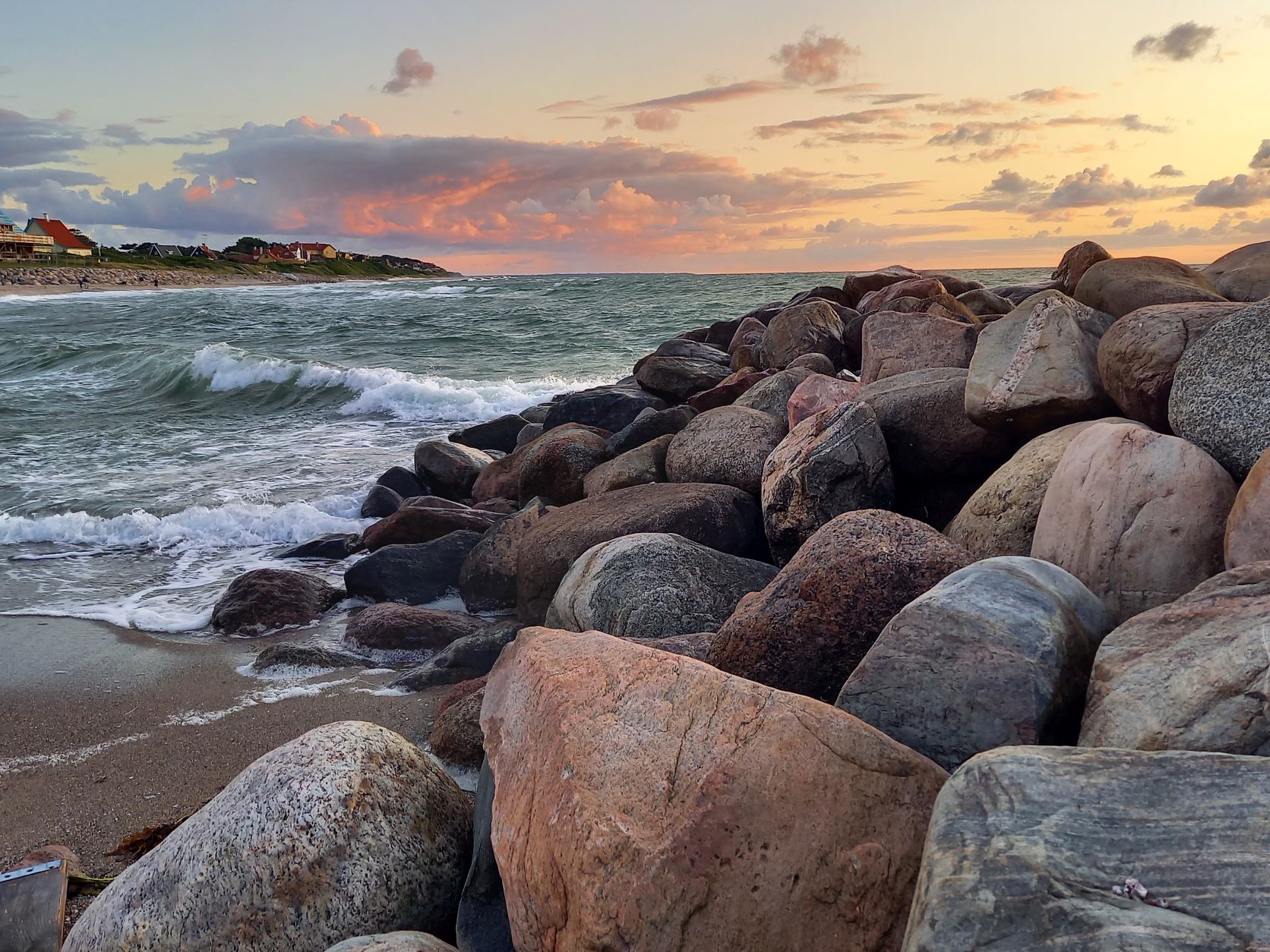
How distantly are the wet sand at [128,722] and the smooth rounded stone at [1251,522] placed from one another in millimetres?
3553

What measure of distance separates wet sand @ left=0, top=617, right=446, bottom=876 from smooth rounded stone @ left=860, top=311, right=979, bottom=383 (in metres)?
3.57

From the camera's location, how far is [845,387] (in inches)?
249

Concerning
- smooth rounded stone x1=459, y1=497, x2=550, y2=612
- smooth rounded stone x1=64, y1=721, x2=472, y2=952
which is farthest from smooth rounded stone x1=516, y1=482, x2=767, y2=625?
smooth rounded stone x1=64, y1=721, x2=472, y2=952

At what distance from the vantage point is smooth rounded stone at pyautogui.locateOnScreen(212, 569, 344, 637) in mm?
6562

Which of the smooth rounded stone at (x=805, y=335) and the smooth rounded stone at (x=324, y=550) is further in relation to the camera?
the smooth rounded stone at (x=805, y=335)

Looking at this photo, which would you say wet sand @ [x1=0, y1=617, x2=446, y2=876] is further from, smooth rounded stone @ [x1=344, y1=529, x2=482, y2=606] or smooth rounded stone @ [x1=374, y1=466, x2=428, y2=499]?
smooth rounded stone @ [x1=374, y1=466, x2=428, y2=499]

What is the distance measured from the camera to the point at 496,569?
21.9ft

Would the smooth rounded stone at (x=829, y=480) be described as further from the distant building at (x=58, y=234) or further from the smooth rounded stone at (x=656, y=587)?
the distant building at (x=58, y=234)

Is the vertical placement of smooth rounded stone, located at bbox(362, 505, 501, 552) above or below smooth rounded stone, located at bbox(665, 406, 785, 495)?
below

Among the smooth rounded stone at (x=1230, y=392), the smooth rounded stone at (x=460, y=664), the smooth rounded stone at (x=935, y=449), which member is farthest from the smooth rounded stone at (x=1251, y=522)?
the smooth rounded stone at (x=460, y=664)

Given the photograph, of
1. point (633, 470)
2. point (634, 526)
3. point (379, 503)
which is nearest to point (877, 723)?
point (634, 526)

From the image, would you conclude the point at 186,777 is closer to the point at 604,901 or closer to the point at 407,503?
the point at 604,901

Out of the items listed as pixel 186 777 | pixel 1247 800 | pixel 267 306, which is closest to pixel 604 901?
pixel 1247 800

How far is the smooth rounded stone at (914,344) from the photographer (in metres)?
6.36
